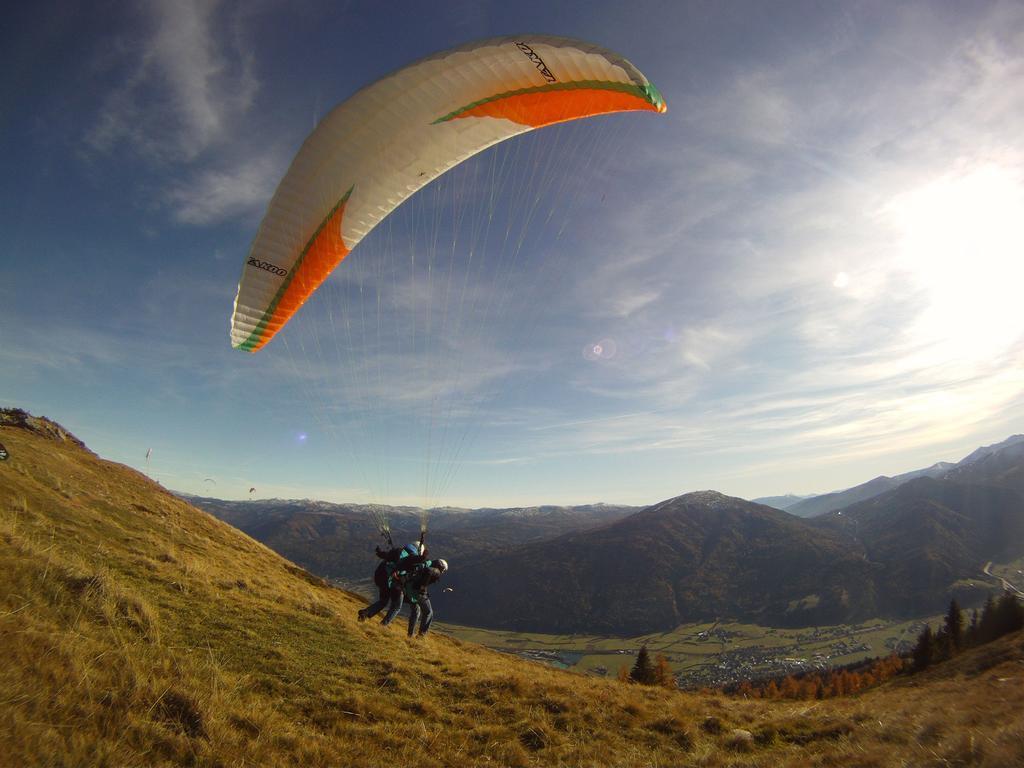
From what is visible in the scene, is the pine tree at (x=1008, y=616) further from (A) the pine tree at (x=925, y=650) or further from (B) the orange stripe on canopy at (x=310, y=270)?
(B) the orange stripe on canopy at (x=310, y=270)

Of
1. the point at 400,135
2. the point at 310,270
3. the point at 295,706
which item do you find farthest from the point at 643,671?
the point at 400,135

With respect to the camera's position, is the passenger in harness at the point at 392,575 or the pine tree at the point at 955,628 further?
the pine tree at the point at 955,628

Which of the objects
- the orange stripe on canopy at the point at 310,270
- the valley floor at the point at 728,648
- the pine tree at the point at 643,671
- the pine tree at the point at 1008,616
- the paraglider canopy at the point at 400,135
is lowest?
the valley floor at the point at 728,648

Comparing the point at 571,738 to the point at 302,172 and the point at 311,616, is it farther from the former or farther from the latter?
the point at 302,172

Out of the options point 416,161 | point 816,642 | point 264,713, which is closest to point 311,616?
point 264,713

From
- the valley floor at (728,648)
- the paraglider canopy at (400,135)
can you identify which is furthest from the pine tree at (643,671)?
the valley floor at (728,648)

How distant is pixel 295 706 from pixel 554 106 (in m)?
12.5

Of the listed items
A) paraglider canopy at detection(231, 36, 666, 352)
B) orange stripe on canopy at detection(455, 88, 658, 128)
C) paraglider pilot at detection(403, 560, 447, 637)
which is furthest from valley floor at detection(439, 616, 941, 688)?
orange stripe on canopy at detection(455, 88, 658, 128)

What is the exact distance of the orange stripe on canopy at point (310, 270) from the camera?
10.8 m

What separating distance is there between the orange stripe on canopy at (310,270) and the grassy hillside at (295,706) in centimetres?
587

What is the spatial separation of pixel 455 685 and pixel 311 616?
546cm

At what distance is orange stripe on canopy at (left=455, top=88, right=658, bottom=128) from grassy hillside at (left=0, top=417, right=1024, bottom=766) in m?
11.3

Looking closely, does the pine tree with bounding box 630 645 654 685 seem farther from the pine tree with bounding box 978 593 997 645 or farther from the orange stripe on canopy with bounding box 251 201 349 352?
the orange stripe on canopy with bounding box 251 201 349 352

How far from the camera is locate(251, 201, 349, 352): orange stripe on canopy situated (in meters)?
10.8
